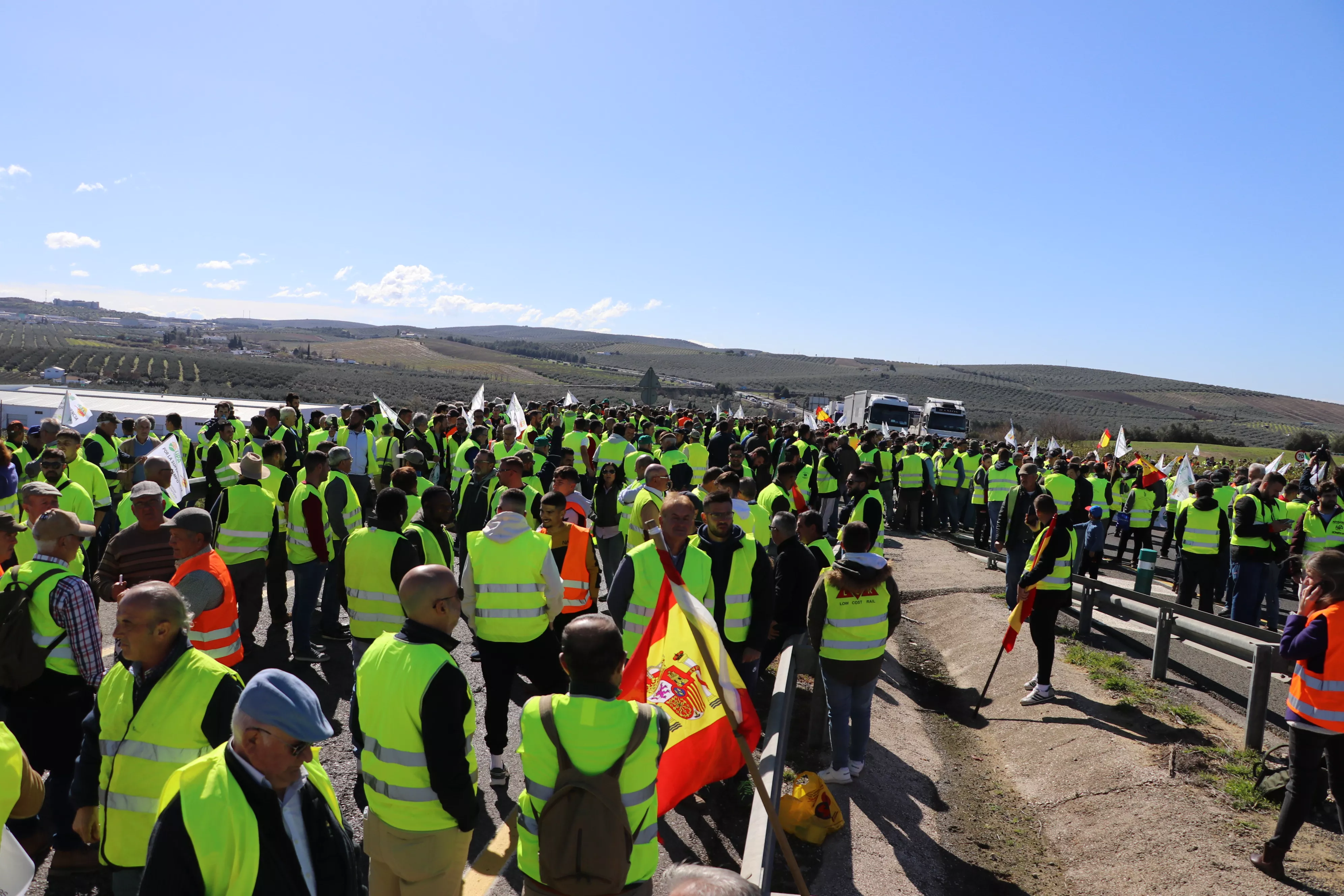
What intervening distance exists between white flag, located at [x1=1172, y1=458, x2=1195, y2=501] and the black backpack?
14.2 meters

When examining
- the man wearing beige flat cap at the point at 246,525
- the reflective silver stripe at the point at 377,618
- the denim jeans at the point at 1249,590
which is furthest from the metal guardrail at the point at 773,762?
the denim jeans at the point at 1249,590

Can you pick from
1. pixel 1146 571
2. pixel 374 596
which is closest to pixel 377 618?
pixel 374 596

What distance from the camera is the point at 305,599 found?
7672 mm

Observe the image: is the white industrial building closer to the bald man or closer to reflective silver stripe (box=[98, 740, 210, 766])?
reflective silver stripe (box=[98, 740, 210, 766])

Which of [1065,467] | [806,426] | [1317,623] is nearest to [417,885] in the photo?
[1317,623]

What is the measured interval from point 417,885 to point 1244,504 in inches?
400

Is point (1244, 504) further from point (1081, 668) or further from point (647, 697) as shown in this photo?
point (647, 697)

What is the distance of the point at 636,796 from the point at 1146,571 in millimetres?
9456

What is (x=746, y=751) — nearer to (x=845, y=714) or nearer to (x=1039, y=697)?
(x=845, y=714)

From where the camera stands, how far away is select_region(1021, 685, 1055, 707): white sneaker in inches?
311

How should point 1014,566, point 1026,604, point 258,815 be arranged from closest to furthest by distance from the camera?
point 258,815
point 1026,604
point 1014,566

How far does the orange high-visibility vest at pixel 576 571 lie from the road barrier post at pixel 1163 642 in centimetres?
573

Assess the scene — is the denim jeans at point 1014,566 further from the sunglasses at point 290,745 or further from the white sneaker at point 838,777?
the sunglasses at point 290,745

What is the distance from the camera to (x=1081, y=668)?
862cm
